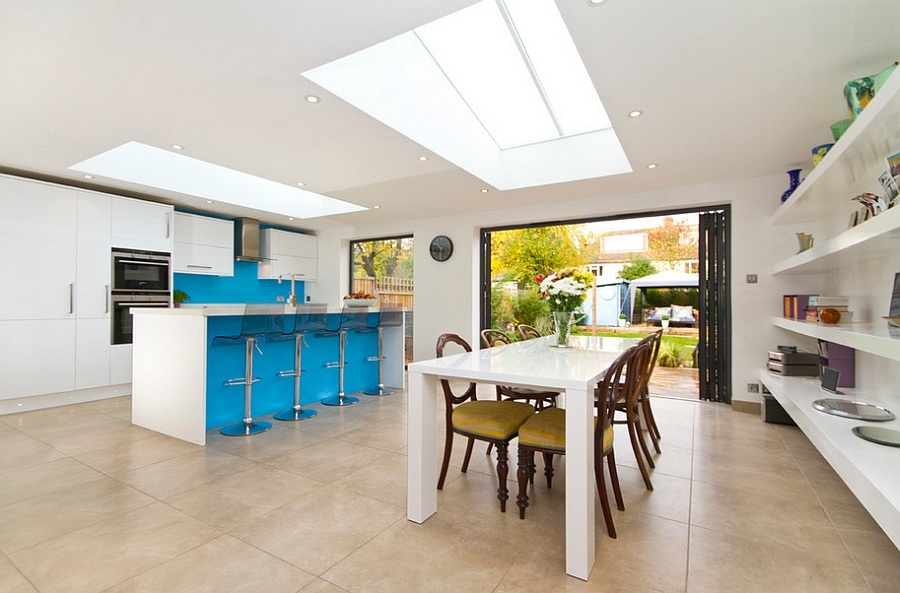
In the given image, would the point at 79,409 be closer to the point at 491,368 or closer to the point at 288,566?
the point at 288,566

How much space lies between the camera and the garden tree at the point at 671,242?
4.72 metres

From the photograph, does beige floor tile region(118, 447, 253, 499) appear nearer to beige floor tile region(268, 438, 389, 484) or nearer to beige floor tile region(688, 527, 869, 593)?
beige floor tile region(268, 438, 389, 484)

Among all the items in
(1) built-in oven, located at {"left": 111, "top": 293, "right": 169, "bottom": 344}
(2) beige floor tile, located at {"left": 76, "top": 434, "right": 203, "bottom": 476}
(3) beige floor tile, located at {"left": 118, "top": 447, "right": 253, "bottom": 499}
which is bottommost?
(2) beige floor tile, located at {"left": 76, "top": 434, "right": 203, "bottom": 476}

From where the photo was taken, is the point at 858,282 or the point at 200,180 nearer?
the point at 858,282

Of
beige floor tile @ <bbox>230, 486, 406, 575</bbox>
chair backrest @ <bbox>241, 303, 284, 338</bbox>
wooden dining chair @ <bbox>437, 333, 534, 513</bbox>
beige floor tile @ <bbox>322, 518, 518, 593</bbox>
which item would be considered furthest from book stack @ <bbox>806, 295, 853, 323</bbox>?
chair backrest @ <bbox>241, 303, 284, 338</bbox>

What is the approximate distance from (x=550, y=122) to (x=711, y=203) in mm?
1938

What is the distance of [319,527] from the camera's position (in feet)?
6.40

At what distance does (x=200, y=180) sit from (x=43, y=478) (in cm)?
356

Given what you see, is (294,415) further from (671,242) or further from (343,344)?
(671,242)

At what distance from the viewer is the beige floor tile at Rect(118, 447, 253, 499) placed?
7.77 ft

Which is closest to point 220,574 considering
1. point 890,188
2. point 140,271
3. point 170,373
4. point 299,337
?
point 170,373

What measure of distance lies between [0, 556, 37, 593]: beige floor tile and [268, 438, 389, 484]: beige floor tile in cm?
120

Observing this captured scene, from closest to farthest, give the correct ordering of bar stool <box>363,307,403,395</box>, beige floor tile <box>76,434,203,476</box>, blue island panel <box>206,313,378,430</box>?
beige floor tile <box>76,434,203,476</box>, blue island panel <box>206,313,378,430</box>, bar stool <box>363,307,403,395</box>

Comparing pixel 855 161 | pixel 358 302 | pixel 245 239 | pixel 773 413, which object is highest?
pixel 245 239
